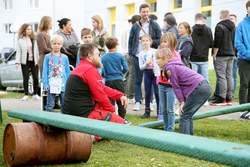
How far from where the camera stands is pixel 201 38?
9844 mm

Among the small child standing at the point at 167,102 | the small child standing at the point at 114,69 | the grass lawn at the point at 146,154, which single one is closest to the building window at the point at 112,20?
the small child standing at the point at 114,69

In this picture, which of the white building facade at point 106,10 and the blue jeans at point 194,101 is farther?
the white building facade at point 106,10

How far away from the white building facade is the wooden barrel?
15.0m

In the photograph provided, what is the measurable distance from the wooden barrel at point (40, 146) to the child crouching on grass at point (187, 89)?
4.72ft

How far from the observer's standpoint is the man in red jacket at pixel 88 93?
17.0ft

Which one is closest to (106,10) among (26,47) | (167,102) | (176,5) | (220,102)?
(176,5)

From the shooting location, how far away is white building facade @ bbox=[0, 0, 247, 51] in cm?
1998

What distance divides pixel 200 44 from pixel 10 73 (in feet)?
25.8

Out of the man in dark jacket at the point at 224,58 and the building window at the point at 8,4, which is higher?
the building window at the point at 8,4

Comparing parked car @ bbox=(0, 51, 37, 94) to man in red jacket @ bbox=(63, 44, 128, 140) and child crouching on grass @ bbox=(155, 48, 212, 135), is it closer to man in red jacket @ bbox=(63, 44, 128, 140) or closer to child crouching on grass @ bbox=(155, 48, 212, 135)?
man in red jacket @ bbox=(63, 44, 128, 140)

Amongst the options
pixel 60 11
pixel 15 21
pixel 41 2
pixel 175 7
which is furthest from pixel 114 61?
pixel 15 21

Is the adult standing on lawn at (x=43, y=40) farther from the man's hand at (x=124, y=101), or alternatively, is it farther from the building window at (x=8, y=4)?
the building window at (x=8, y=4)

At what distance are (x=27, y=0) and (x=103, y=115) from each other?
41695mm

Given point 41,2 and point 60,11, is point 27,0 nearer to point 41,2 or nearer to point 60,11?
point 41,2
